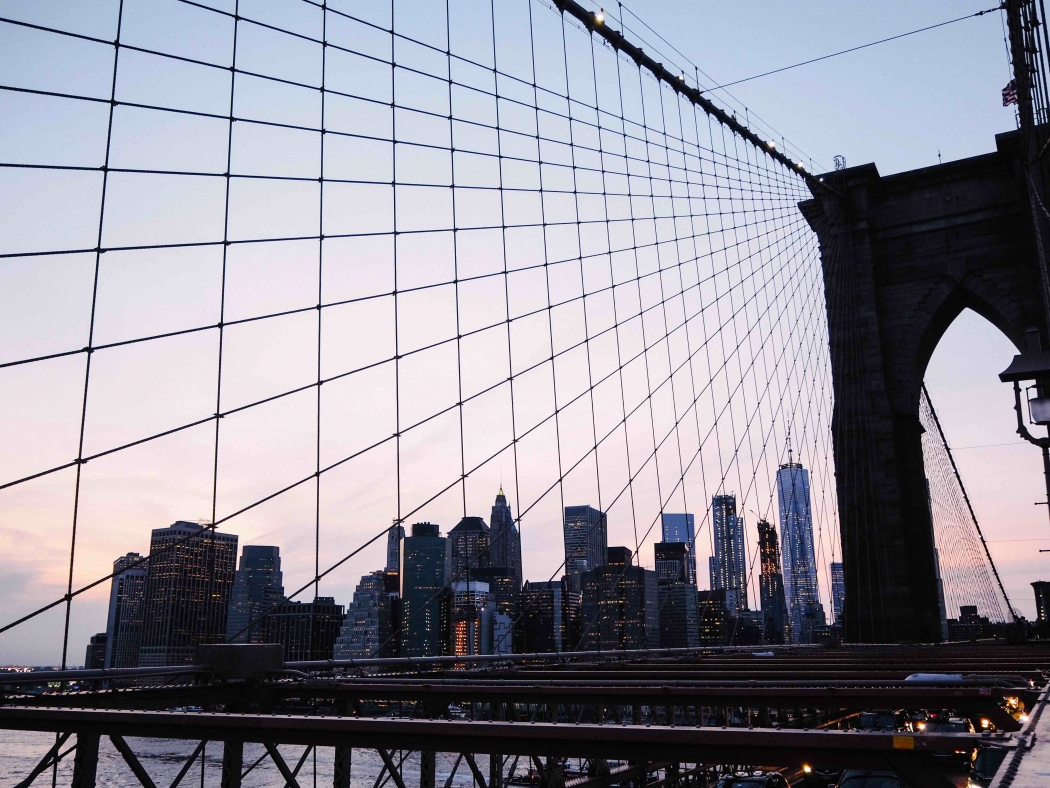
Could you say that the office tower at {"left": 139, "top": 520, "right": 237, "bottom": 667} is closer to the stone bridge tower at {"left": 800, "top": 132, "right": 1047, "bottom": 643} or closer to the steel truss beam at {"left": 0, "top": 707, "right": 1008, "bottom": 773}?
the steel truss beam at {"left": 0, "top": 707, "right": 1008, "bottom": 773}

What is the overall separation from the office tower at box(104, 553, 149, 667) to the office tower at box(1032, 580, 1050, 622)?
48.9 meters

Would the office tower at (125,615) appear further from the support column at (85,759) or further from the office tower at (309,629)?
the support column at (85,759)

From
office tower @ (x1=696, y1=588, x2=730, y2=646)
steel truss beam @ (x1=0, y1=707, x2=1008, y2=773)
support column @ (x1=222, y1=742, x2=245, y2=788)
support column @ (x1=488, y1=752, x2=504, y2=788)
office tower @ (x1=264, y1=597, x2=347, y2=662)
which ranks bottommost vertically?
support column @ (x1=488, y1=752, x2=504, y2=788)

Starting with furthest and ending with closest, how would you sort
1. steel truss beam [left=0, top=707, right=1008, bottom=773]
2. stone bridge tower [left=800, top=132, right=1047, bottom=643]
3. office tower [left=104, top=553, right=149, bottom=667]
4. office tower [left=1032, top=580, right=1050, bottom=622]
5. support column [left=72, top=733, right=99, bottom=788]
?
office tower [left=1032, top=580, right=1050, bottom=622] → stone bridge tower [left=800, top=132, right=1047, bottom=643] → office tower [left=104, top=553, right=149, bottom=667] → support column [left=72, top=733, right=99, bottom=788] → steel truss beam [left=0, top=707, right=1008, bottom=773]

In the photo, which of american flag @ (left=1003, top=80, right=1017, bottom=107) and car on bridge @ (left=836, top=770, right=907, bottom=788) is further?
american flag @ (left=1003, top=80, right=1017, bottom=107)

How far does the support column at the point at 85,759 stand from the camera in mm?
3105

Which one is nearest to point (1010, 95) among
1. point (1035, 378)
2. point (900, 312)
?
point (900, 312)

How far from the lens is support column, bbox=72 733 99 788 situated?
3.11 m

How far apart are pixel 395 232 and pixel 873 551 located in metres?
14.3

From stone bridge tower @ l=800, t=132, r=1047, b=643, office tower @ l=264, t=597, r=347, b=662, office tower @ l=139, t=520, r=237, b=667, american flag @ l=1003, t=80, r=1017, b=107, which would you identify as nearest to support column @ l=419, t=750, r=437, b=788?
office tower @ l=264, t=597, r=347, b=662

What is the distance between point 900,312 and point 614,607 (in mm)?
11113

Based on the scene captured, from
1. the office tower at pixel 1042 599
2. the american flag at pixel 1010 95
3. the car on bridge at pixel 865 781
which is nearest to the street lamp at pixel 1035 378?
the car on bridge at pixel 865 781

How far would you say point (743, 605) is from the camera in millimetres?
17859

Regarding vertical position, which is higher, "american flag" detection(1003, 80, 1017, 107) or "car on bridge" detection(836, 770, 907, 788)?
"american flag" detection(1003, 80, 1017, 107)
